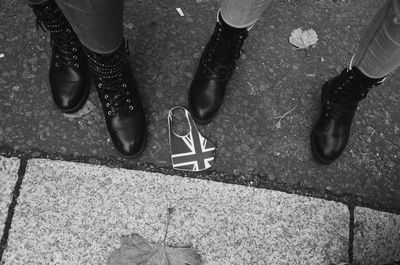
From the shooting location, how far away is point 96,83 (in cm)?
176

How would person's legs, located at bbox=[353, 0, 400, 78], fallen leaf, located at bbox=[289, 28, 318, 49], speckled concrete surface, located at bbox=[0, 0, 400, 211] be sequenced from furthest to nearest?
fallen leaf, located at bbox=[289, 28, 318, 49]
speckled concrete surface, located at bbox=[0, 0, 400, 211]
person's legs, located at bbox=[353, 0, 400, 78]

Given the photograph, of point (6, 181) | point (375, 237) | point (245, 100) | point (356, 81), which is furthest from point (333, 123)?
point (6, 181)

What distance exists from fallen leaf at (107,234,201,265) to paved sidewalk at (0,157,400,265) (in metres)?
0.03

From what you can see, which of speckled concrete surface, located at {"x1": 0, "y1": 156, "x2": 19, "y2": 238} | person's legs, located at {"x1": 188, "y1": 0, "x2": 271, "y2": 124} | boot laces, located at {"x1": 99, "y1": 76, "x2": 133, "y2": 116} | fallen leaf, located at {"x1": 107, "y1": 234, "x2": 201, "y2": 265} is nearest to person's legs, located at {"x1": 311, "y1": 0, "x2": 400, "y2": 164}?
person's legs, located at {"x1": 188, "y1": 0, "x2": 271, "y2": 124}

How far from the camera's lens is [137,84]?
2.04m

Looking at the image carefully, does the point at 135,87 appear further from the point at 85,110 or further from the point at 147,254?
the point at 147,254

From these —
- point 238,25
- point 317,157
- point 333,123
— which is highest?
point 238,25

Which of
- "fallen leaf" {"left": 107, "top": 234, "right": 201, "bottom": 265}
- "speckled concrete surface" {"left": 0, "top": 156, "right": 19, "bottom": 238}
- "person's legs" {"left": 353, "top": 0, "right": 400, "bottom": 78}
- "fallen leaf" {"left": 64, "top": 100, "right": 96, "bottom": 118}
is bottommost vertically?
"fallen leaf" {"left": 107, "top": 234, "right": 201, "bottom": 265}

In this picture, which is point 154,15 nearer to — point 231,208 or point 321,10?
point 321,10

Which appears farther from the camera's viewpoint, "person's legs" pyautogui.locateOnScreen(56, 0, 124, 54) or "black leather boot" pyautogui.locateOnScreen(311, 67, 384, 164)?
"black leather boot" pyautogui.locateOnScreen(311, 67, 384, 164)

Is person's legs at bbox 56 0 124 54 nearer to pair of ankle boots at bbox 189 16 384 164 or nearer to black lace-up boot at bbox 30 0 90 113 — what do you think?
black lace-up boot at bbox 30 0 90 113

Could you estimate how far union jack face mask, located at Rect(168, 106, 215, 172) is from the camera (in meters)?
1.90

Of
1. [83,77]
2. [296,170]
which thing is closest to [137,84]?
[83,77]

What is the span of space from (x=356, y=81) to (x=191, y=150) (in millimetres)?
792
